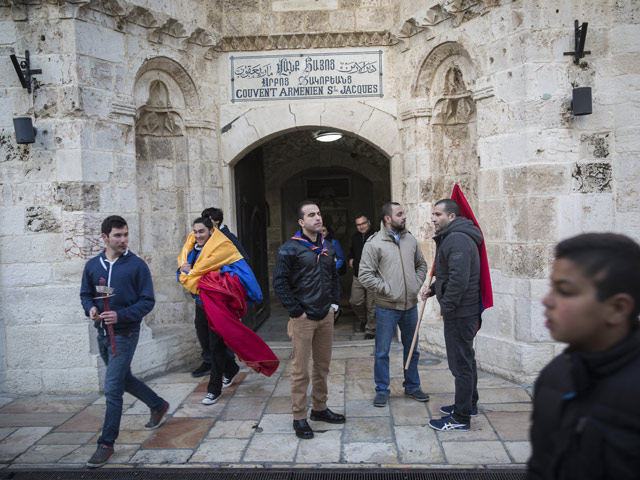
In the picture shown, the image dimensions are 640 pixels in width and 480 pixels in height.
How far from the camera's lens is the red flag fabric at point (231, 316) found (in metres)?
4.50

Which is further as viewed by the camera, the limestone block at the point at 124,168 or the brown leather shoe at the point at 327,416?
the limestone block at the point at 124,168

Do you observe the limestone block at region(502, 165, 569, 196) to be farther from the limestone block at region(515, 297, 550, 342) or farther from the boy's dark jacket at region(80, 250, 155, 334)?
the boy's dark jacket at region(80, 250, 155, 334)

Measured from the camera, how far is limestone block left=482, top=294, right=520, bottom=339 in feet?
16.3

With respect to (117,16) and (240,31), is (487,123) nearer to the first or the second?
(240,31)

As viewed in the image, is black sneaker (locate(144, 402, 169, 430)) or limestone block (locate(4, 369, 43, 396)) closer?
black sneaker (locate(144, 402, 169, 430))

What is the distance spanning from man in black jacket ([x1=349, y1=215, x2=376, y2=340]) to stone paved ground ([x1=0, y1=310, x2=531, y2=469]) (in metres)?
1.50

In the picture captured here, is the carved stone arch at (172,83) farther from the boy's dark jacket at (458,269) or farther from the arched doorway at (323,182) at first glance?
the boy's dark jacket at (458,269)

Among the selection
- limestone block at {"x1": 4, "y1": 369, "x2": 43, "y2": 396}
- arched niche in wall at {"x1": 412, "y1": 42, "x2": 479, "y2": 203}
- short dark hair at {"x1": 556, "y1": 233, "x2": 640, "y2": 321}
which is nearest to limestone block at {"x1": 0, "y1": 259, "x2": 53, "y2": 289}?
limestone block at {"x1": 4, "y1": 369, "x2": 43, "y2": 396}

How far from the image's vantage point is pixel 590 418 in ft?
3.98

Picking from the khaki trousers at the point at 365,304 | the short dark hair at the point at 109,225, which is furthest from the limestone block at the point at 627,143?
the short dark hair at the point at 109,225

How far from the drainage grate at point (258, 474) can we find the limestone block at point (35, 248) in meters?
2.05

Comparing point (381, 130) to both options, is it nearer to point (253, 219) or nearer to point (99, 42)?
point (253, 219)

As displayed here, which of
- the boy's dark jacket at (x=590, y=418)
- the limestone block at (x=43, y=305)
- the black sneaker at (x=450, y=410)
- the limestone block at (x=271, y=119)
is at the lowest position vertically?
the black sneaker at (x=450, y=410)

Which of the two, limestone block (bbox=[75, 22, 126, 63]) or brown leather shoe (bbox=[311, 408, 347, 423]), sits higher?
limestone block (bbox=[75, 22, 126, 63])
